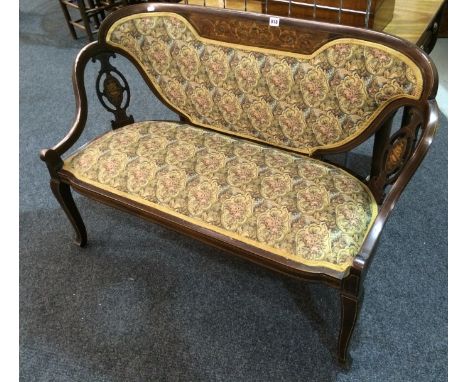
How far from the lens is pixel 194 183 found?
4.56 ft

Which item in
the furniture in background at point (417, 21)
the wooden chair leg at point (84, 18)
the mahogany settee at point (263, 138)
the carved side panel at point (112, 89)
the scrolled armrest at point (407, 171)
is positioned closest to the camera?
the scrolled armrest at point (407, 171)

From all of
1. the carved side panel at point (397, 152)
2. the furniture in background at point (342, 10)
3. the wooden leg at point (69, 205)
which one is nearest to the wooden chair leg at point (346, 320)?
the carved side panel at point (397, 152)

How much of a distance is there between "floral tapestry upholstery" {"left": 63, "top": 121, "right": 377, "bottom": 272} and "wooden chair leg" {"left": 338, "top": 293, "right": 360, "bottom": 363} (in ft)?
0.31

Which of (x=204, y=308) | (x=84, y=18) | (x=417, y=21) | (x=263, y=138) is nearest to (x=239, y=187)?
(x=263, y=138)

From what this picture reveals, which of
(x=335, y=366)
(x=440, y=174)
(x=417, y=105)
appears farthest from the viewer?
(x=440, y=174)

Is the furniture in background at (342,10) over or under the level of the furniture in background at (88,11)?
over

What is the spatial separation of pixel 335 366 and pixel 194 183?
0.76 metres

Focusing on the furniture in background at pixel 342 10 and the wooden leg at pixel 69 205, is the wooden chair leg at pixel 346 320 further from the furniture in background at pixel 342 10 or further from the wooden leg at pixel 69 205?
the wooden leg at pixel 69 205

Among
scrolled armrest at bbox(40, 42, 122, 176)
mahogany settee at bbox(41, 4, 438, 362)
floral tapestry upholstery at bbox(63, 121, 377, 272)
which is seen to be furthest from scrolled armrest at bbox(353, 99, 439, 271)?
scrolled armrest at bbox(40, 42, 122, 176)

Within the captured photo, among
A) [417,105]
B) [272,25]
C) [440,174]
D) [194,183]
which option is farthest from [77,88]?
[440,174]

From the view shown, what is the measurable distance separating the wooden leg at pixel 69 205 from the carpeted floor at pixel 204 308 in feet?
0.22

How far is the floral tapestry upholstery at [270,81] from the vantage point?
1.22 metres

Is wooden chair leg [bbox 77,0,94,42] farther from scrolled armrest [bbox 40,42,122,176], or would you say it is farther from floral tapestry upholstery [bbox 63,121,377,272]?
floral tapestry upholstery [bbox 63,121,377,272]

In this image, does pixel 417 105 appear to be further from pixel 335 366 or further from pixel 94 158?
pixel 94 158
